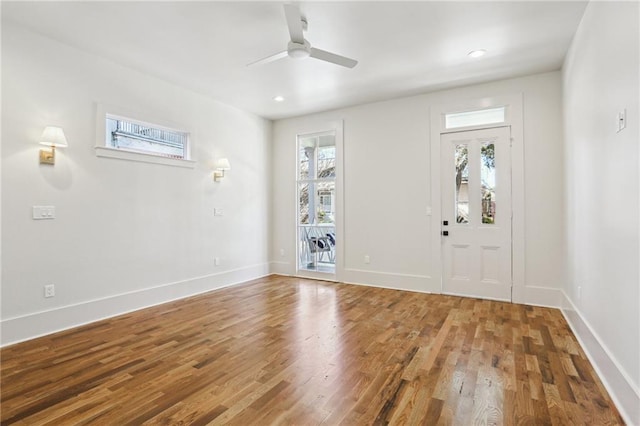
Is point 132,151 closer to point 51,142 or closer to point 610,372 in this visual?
point 51,142

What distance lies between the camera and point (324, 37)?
314 centimetres

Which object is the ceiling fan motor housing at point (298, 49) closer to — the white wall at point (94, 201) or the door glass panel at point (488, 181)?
the white wall at point (94, 201)

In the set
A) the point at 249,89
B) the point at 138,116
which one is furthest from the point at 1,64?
the point at 249,89

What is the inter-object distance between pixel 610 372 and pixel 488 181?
2695 mm

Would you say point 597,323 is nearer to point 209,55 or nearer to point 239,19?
point 239,19

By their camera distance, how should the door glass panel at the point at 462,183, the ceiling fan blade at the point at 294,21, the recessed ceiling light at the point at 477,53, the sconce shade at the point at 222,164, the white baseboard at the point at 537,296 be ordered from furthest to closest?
the sconce shade at the point at 222,164 → the door glass panel at the point at 462,183 → the white baseboard at the point at 537,296 → the recessed ceiling light at the point at 477,53 → the ceiling fan blade at the point at 294,21

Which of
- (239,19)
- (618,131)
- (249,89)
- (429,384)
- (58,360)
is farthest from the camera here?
(249,89)

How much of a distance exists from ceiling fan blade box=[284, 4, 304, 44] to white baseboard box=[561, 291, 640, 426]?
10.2ft

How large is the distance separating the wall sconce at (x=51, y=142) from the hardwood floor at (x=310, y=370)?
1.71 metres

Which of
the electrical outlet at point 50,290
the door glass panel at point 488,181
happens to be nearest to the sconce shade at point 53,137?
the electrical outlet at point 50,290

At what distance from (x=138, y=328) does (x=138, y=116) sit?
97.0 inches

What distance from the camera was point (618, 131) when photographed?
1968 millimetres

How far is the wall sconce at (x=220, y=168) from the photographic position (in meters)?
4.86

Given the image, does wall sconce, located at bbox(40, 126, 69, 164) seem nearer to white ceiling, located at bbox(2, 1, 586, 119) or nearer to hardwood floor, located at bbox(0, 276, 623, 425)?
white ceiling, located at bbox(2, 1, 586, 119)
